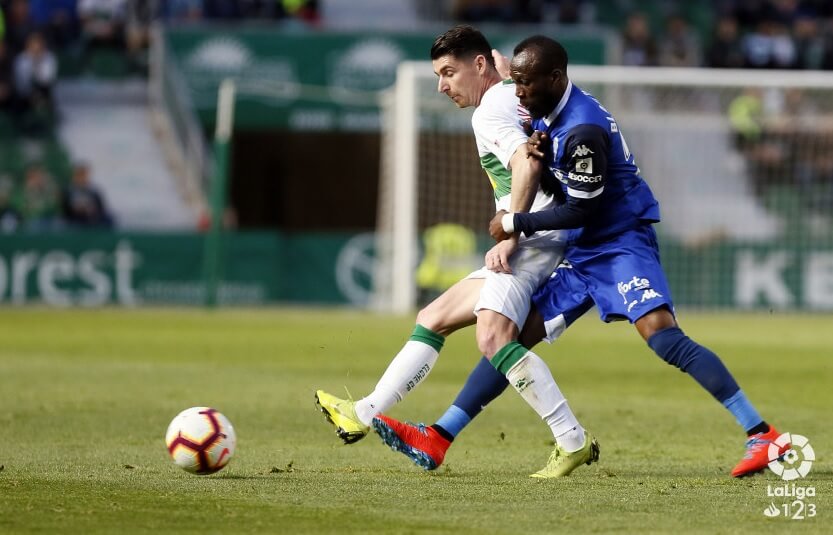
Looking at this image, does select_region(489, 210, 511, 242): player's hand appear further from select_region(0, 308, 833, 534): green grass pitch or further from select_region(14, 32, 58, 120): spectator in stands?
select_region(14, 32, 58, 120): spectator in stands

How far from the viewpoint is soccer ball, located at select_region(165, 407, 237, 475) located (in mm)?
6812

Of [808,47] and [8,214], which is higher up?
[808,47]

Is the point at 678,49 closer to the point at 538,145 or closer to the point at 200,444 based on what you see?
the point at 538,145

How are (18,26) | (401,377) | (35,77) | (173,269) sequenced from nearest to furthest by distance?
(401,377), (173,269), (35,77), (18,26)

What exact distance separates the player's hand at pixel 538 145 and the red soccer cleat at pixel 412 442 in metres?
1.44

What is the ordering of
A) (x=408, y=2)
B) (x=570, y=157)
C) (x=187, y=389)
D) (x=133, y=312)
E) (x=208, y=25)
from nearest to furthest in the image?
1. (x=570, y=157)
2. (x=187, y=389)
3. (x=133, y=312)
4. (x=208, y=25)
5. (x=408, y=2)

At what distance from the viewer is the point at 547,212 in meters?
6.97

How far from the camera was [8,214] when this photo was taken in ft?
83.9

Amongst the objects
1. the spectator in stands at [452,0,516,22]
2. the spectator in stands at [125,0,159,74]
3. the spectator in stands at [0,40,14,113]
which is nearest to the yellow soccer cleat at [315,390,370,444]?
the spectator in stands at [0,40,14,113]

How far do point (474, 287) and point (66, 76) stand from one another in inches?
909

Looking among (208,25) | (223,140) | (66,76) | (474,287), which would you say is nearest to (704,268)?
(223,140)

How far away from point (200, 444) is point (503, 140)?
1998 millimetres

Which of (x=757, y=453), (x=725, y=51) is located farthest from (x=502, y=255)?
(x=725, y=51)

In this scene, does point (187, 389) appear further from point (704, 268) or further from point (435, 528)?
point (704, 268)
